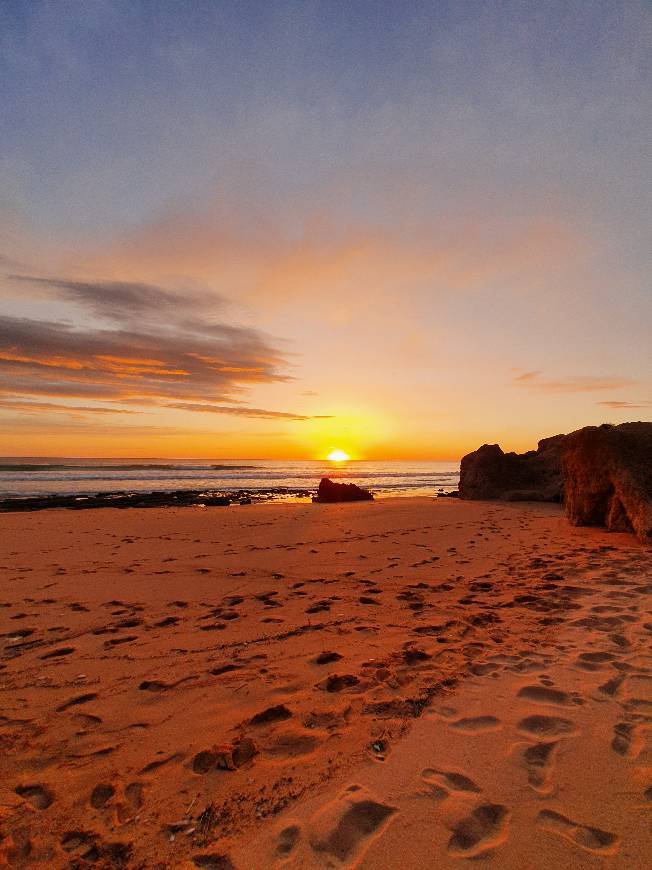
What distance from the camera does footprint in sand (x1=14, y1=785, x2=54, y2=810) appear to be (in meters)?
1.98

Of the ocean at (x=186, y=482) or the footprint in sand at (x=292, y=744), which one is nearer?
the footprint in sand at (x=292, y=744)

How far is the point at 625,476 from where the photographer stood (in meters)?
7.84

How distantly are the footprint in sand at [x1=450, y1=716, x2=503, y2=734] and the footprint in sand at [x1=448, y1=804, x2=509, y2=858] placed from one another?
538 millimetres

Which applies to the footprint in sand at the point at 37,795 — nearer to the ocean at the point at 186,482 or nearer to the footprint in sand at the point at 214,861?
the footprint in sand at the point at 214,861

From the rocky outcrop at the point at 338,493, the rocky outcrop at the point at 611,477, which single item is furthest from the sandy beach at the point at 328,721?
the rocky outcrop at the point at 338,493

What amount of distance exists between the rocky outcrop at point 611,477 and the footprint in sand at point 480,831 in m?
6.96

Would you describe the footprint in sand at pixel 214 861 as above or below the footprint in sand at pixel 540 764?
below

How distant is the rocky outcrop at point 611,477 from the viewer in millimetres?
7641

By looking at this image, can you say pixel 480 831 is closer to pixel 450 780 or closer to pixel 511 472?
pixel 450 780

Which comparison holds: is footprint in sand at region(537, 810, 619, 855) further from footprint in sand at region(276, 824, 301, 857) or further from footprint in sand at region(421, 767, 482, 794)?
footprint in sand at region(276, 824, 301, 857)

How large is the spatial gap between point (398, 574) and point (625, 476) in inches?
194

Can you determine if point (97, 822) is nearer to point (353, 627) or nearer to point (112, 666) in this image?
point (112, 666)

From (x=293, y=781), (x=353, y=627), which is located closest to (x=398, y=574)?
(x=353, y=627)

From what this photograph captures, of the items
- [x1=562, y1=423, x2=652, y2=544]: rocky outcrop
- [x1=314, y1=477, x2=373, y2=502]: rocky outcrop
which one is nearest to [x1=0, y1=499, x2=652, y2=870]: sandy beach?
[x1=562, y1=423, x2=652, y2=544]: rocky outcrop
